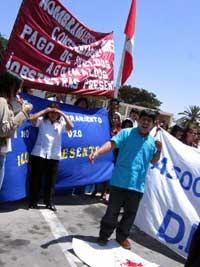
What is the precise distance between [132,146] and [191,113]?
60619mm

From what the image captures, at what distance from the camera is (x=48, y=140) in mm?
5750

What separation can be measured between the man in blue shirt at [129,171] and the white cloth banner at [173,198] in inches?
20.9

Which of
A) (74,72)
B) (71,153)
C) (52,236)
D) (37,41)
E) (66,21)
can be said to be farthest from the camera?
(71,153)

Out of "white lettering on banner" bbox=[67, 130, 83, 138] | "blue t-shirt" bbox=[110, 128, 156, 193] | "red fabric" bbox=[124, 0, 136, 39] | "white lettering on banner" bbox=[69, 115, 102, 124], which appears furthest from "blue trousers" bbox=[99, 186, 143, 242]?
"red fabric" bbox=[124, 0, 136, 39]

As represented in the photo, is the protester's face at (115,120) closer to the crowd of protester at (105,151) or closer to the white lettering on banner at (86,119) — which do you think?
the white lettering on banner at (86,119)

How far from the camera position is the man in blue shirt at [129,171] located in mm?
4621

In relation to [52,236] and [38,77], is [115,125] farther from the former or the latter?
[52,236]

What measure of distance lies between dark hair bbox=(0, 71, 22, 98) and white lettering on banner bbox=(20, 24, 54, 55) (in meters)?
1.50

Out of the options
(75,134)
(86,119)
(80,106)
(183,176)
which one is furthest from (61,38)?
(183,176)

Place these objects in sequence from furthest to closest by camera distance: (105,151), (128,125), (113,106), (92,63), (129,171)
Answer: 1. (128,125)
2. (113,106)
3. (92,63)
4. (129,171)
5. (105,151)

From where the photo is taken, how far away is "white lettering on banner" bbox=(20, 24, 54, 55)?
213 inches

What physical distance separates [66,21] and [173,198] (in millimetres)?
2952

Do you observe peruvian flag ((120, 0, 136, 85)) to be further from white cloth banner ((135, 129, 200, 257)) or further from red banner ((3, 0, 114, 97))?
white cloth banner ((135, 129, 200, 257))

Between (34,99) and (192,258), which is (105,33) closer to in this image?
(34,99)
